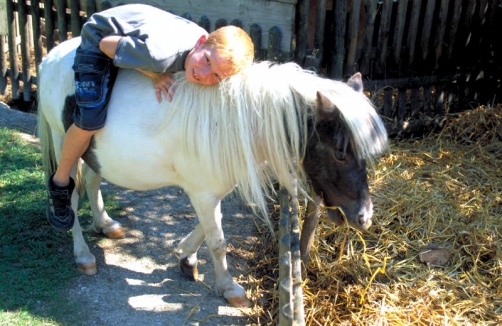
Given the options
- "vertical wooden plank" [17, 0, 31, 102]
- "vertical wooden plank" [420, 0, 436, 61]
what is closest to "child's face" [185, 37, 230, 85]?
"vertical wooden plank" [420, 0, 436, 61]

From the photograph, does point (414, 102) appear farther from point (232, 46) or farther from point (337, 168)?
point (232, 46)

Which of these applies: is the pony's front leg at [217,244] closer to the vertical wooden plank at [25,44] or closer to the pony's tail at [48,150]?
the pony's tail at [48,150]

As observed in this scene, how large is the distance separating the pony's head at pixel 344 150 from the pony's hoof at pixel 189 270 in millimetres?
1238

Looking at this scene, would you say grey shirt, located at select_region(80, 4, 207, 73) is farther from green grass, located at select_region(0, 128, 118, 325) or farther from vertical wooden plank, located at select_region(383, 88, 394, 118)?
vertical wooden plank, located at select_region(383, 88, 394, 118)

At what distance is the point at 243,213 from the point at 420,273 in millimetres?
1664

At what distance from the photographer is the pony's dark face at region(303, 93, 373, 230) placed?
2723 mm

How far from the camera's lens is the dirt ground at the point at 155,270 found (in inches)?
129

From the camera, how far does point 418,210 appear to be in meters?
4.40

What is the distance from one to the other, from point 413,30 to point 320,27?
129cm

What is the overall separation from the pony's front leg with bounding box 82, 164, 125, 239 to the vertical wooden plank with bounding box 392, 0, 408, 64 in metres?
3.71

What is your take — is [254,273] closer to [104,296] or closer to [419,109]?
[104,296]

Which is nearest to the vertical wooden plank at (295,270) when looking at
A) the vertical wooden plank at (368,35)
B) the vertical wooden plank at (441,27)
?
the vertical wooden plank at (368,35)

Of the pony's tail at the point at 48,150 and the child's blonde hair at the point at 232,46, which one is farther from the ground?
the child's blonde hair at the point at 232,46

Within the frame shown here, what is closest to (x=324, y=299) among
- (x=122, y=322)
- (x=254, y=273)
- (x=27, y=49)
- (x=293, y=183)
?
(x=254, y=273)
